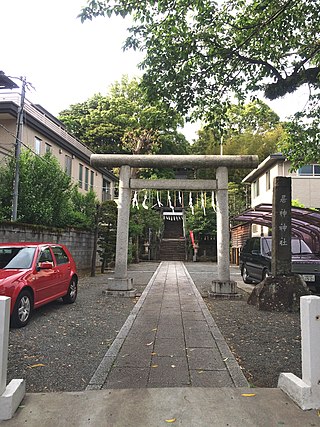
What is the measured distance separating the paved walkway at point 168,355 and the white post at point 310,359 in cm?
72

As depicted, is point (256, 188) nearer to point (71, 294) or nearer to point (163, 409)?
point (71, 294)

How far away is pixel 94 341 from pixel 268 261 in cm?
709

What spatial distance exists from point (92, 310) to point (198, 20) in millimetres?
6602

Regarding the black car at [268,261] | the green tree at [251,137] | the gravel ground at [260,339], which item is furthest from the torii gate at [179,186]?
the green tree at [251,137]

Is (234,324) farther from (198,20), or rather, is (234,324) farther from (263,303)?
(198,20)

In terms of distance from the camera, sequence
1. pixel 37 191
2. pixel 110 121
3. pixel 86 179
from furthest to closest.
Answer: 1. pixel 110 121
2. pixel 86 179
3. pixel 37 191

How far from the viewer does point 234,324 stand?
23.1 feet

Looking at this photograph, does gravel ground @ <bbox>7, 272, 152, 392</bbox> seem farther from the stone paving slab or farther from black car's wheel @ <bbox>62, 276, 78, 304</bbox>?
the stone paving slab

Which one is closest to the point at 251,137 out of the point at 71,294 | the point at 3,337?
the point at 71,294

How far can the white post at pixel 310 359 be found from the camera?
328 centimetres

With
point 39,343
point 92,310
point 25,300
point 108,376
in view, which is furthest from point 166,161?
point 108,376

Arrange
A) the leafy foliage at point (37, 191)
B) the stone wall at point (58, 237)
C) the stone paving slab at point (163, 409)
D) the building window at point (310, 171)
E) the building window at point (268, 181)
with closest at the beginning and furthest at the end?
1. the stone paving slab at point (163, 409)
2. the stone wall at point (58, 237)
3. the leafy foliage at point (37, 191)
4. the building window at point (310, 171)
5. the building window at point (268, 181)

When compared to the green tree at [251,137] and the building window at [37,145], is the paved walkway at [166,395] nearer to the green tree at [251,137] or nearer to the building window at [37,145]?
the building window at [37,145]

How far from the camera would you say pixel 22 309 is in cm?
661
